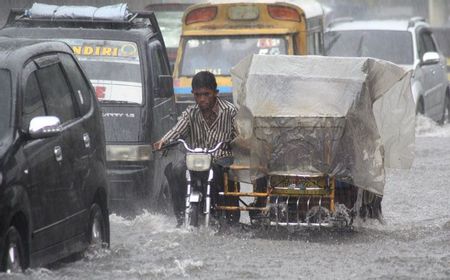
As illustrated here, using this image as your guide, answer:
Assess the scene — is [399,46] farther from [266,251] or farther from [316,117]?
[266,251]

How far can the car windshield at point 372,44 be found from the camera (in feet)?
78.8

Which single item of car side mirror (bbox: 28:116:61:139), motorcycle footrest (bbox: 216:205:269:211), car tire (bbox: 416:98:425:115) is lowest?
car tire (bbox: 416:98:425:115)

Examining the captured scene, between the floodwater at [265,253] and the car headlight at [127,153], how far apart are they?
1.81 ft

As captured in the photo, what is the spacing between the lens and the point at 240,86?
40.6 ft

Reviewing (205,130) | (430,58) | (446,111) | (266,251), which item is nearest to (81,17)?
(205,130)

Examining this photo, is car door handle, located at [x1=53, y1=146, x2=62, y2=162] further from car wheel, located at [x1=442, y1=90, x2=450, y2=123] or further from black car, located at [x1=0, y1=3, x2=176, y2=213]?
car wheel, located at [x1=442, y1=90, x2=450, y2=123]

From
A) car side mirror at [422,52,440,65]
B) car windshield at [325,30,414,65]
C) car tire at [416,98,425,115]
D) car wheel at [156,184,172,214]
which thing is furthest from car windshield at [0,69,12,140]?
car tire at [416,98,425,115]

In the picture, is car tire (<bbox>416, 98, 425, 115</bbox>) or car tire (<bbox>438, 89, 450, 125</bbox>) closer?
car tire (<bbox>416, 98, 425, 115</bbox>)

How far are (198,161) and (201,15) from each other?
9.13 meters

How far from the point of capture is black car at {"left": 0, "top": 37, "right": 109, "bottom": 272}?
8266mm

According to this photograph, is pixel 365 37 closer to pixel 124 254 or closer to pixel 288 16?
pixel 288 16

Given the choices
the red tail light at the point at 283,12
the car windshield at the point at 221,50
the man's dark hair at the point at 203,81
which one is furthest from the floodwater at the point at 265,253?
the red tail light at the point at 283,12

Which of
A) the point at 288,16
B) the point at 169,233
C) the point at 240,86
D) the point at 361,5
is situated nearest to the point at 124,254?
the point at 169,233

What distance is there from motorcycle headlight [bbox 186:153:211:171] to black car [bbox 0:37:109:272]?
1001 mm
